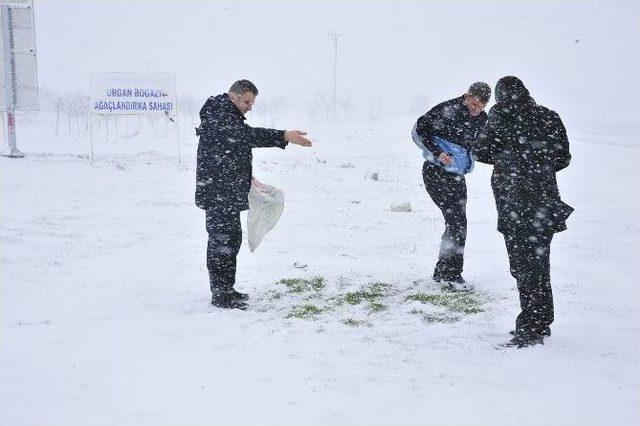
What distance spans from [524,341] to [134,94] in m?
17.6

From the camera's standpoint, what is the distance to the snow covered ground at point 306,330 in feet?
10.3

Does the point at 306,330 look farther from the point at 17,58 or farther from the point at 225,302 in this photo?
the point at 17,58

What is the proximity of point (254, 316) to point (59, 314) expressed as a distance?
5.57 ft

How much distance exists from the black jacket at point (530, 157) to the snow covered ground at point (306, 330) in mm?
956

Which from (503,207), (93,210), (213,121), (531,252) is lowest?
(93,210)

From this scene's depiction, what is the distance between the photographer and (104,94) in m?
18.7

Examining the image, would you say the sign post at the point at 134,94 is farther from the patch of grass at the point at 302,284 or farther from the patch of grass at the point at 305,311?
the patch of grass at the point at 305,311

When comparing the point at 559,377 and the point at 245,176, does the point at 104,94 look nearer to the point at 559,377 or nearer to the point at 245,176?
the point at 245,176

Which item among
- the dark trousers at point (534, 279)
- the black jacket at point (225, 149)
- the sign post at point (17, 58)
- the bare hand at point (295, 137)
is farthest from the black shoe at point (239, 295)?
the sign post at point (17, 58)

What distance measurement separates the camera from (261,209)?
212 inches

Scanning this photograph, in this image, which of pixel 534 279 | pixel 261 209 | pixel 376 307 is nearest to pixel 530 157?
pixel 534 279

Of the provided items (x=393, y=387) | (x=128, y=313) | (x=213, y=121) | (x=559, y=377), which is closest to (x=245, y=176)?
(x=213, y=121)

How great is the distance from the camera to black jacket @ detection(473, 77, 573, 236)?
391 cm

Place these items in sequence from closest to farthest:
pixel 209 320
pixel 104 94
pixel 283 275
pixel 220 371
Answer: pixel 220 371
pixel 209 320
pixel 283 275
pixel 104 94
